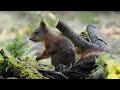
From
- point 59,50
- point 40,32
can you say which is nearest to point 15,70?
point 59,50

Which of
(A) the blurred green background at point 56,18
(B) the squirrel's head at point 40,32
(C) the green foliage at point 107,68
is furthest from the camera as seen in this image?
(A) the blurred green background at point 56,18

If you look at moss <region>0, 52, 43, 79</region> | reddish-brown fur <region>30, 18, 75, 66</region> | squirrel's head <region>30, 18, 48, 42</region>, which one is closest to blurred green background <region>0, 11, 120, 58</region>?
squirrel's head <region>30, 18, 48, 42</region>

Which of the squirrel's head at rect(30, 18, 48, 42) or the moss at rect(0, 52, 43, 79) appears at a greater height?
the squirrel's head at rect(30, 18, 48, 42)

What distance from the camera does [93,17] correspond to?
10008 millimetres

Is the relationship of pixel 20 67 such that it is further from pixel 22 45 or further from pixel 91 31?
pixel 91 31

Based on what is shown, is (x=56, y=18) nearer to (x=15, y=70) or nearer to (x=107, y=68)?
(x=15, y=70)

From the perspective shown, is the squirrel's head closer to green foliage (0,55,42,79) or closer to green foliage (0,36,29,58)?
green foliage (0,36,29,58)

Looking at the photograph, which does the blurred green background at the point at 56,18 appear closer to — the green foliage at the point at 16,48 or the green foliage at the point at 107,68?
the green foliage at the point at 16,48

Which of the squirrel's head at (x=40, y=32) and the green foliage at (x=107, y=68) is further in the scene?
the squirrel's head at (x=40, y=32)

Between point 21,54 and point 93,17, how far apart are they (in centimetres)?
496

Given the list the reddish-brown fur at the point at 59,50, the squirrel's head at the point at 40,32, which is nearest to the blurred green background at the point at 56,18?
the squirrel's head at the point at 40,32
